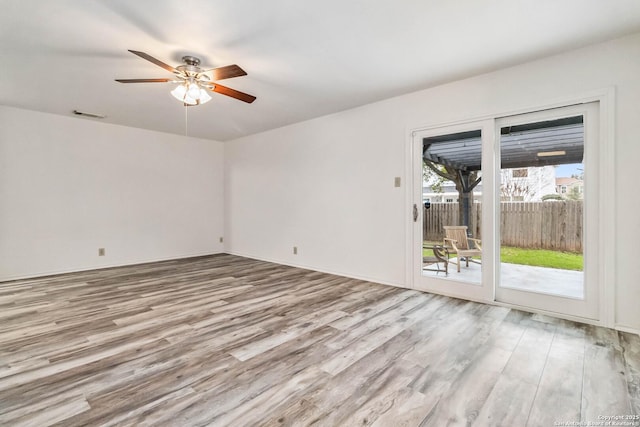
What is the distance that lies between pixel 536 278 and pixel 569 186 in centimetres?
97

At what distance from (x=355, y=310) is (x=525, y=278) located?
1816 mm

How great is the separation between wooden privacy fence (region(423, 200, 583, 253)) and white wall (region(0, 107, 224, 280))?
17.2 feet

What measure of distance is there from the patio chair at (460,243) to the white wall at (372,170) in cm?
56

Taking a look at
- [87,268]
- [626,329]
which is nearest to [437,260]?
Answer: [626,329]

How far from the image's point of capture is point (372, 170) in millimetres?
4074

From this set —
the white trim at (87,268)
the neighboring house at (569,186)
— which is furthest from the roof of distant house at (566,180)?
the white trim at (87,268)

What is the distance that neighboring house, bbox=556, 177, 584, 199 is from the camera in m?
2.74

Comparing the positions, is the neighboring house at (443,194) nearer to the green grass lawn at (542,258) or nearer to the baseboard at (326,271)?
the green grass lawn at (542,258)

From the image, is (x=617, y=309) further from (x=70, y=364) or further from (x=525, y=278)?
(x=70, y=364)

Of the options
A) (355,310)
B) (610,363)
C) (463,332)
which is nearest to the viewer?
(610,363)

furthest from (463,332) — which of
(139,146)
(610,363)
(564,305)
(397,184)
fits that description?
(139,146)

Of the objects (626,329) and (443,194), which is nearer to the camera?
(626,329)

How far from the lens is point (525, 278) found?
3.06 meters

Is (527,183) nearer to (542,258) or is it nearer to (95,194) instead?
(542,258)
